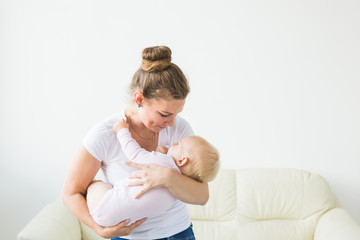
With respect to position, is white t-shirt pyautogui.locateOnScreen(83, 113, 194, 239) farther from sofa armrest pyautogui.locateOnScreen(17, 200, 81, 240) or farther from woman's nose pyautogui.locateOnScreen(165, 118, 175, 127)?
sofa armrest pyautogui.locateOnScreen(17, 200, 81, 240)

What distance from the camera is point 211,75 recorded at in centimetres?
286

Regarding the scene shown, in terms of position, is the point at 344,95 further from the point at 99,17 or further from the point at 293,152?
the point at 99,17

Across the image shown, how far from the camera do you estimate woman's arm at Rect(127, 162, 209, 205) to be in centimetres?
127

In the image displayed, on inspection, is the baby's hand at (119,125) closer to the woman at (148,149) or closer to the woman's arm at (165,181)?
the woman at (148,149)

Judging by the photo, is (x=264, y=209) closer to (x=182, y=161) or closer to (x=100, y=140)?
(x=182, y=161)

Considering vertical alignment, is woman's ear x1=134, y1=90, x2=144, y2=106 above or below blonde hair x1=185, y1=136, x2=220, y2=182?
above

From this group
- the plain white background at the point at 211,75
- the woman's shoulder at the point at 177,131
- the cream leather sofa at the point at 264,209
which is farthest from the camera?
the plain white background at the point at 211,75

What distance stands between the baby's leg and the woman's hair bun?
0.43 meters

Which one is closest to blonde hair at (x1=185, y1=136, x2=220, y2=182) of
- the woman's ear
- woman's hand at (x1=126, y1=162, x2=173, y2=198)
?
woman's hand at (x1=126, y1=162, x2=173, y2=198)

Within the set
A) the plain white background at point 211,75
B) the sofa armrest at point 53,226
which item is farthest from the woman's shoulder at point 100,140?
the plain white background at point 211,75

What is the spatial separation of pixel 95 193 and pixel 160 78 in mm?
452

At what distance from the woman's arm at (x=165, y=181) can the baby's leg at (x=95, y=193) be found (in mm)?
118

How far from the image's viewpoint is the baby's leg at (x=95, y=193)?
1.33 m

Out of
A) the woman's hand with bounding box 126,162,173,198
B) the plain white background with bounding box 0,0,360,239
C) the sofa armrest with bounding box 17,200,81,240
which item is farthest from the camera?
the plain white background with bounding box 0,0,360,239
